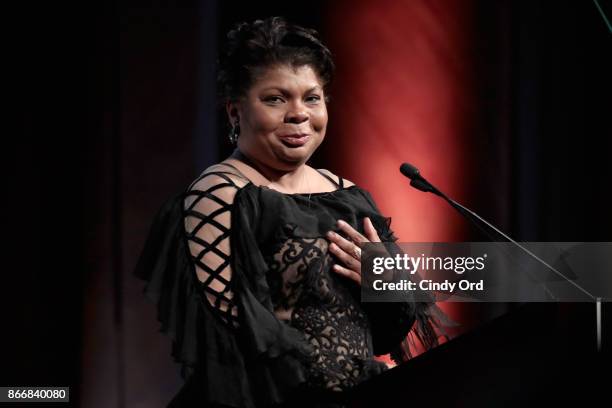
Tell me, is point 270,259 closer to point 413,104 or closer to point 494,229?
point 494,229

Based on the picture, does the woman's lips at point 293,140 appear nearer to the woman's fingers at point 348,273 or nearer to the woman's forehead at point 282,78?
the woman's forehead at point 282,78

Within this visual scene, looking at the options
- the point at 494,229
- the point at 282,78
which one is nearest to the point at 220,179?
the point at 282,78

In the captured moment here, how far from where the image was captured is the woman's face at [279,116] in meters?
1.83

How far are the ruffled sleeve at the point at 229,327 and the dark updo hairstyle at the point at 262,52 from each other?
26 centimetres

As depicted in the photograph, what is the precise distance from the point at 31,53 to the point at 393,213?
4.30 feet

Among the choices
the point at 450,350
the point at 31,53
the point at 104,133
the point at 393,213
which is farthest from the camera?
the point at 393,213

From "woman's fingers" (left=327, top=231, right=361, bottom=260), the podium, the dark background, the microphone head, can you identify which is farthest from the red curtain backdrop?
the podium

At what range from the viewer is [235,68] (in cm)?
186

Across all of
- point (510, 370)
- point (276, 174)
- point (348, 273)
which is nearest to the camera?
point (510, 370)

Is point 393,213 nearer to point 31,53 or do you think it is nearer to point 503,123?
point 503,123

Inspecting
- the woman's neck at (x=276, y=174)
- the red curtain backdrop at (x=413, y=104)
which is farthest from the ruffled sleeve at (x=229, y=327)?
the red curtain backdrop at (x=413, y=104)

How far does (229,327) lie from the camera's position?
1.66 metres

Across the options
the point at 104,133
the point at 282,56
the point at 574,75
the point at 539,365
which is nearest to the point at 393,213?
the point at 574,75

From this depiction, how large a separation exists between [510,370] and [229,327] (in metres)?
0.61
